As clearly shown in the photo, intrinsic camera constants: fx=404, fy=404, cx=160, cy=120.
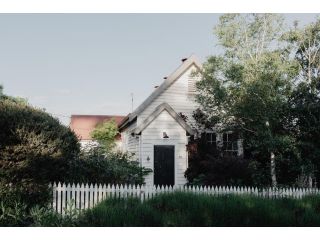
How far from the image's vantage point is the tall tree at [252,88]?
680 inches

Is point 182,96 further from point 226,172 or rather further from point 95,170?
point 95,170

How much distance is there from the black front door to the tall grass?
791 centimetres

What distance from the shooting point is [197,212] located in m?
10.3

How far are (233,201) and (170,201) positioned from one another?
5.54ft

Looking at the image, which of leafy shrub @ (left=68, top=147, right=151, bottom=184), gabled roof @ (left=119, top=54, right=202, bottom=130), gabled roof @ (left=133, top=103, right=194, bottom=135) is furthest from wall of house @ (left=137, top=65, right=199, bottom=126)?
leafy shrub @ (left=68, top=147, right=151, bottom=184)

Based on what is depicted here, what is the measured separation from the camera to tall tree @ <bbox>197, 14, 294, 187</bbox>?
17281mm

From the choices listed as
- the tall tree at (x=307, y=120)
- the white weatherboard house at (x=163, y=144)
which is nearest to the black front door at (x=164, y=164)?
the white weatherboard house at (x=163, y=144)

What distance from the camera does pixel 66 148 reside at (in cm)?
1172

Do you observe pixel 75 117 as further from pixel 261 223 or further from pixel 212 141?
pixel 261 223

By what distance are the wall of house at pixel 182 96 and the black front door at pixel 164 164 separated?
2.54 m

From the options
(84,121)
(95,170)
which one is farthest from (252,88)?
(84,121)

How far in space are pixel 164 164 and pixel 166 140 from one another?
1146mm

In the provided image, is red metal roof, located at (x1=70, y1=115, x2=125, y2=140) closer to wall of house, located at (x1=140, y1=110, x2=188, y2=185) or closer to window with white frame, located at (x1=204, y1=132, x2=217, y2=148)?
window with white frame, located at (x1=204, y1=132, x2=217, y2=148)

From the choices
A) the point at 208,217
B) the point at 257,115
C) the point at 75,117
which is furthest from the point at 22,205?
the point at 75,117
